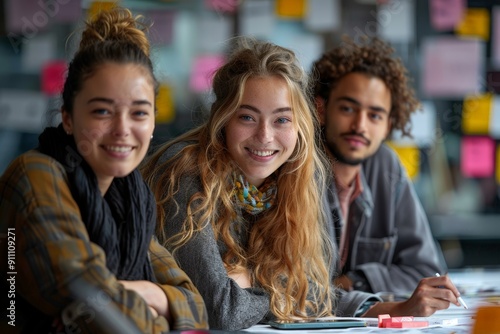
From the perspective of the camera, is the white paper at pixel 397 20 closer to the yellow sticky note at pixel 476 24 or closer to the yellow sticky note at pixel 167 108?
the yellow sticky note at pixel 476 24

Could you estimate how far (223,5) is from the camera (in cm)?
368

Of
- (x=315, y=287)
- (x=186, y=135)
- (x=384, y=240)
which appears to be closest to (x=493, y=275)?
(x=384, y=240)

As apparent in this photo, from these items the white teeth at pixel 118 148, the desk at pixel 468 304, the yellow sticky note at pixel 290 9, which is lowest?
the desk at pixel 468 304

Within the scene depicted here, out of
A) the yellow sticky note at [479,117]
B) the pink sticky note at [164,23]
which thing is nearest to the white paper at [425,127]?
the yellow sticky note at [479,117]

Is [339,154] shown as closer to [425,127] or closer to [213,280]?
[213,280]

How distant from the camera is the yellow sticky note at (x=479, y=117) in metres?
3.88

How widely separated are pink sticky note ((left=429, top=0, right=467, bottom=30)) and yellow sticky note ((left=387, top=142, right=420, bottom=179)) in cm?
58

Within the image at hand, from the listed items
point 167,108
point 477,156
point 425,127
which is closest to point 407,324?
point 167,108

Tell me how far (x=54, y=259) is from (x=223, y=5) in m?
2.67

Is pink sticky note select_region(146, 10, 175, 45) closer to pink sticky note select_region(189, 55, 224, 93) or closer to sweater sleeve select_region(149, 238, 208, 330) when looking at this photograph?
pink sticky note select_region(189, 55, 224, 93)

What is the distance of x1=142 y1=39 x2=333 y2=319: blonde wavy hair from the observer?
5.34ft

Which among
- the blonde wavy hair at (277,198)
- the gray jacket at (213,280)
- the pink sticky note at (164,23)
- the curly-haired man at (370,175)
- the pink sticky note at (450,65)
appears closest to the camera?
the gray jacket at (213,280)

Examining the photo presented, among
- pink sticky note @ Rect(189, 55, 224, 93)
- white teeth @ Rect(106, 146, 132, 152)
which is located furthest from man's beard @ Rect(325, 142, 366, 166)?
pink sticky note @ Rect(189, 55, 224, 93)

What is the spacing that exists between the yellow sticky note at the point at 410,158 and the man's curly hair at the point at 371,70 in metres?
1.30
